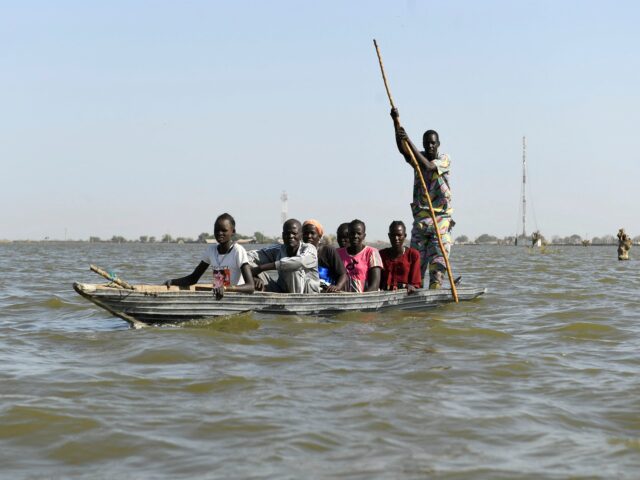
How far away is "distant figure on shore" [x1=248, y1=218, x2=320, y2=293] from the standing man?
196 cm

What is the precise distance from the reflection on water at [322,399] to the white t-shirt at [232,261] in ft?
1.52

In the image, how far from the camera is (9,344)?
7.86 metres

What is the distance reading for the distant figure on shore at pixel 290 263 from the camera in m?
9.49

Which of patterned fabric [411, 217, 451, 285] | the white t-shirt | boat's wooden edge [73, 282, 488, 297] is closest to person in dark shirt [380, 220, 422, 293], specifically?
boat's wooden edge [73, 282, 488, 297]

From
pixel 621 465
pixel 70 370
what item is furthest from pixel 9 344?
pixel 621 465

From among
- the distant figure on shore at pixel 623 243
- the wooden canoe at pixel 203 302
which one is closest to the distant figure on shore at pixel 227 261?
the wooden canoe at pixel 203 302

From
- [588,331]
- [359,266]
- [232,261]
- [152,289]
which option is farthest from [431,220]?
[152,289]

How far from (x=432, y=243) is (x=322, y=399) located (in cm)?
598

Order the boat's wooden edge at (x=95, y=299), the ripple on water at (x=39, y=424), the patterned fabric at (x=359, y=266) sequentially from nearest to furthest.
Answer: the ripple on water at (x=39, y=424) → the boat's wooden edge at (x=95, y=299) → the patterned fabric at (x=359, y=266)

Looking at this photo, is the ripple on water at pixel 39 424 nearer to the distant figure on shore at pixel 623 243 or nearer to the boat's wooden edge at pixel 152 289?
the boat's wooden edge at pixel 152 289

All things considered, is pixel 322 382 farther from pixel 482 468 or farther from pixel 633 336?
pixel 633 336

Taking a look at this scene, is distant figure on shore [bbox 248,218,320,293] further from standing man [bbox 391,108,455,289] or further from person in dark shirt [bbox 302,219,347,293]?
standing man [bbox 391,108,455,289]

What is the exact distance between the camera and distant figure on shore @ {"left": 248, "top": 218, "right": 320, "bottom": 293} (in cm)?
949

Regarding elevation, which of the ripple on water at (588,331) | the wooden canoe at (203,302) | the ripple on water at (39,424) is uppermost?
the wooden canoe at (203,302)
